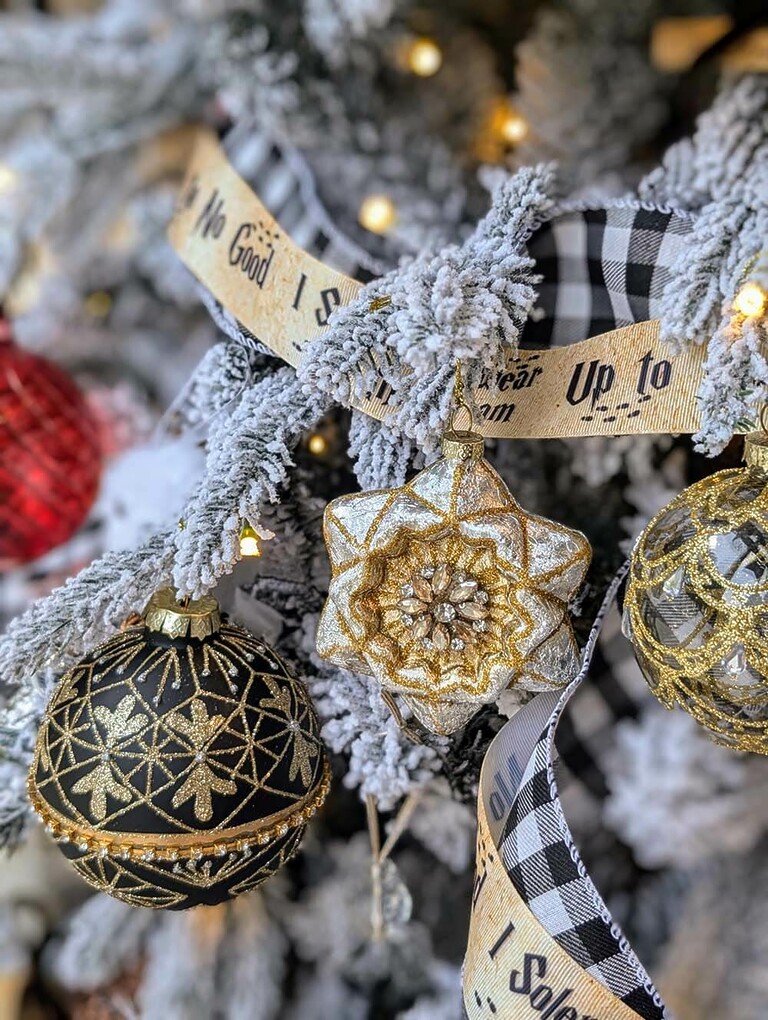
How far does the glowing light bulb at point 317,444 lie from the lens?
0.51 metres

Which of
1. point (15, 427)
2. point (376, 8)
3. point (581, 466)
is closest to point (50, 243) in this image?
point (15, 427)

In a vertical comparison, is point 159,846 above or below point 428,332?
below

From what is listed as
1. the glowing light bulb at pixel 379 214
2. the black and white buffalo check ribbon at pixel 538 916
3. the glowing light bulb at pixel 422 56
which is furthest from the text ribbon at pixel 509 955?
the glowing light bulb at pixel 422 56

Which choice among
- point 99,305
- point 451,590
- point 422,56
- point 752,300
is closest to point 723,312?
point 752,300

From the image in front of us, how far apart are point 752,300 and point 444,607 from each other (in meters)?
0.17

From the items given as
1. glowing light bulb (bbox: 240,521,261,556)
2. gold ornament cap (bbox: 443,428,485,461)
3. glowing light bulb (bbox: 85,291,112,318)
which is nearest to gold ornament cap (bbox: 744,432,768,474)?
gold ornament cap (bbox: 443,428,485,461)

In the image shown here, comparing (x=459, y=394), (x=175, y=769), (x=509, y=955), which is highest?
(x=459, y=394)

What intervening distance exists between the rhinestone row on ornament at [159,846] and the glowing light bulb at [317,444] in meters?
0.20

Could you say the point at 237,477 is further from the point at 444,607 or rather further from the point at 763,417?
the point at 763,417

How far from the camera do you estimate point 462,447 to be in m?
0.37

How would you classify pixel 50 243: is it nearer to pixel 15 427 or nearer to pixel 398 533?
pixel 15 427

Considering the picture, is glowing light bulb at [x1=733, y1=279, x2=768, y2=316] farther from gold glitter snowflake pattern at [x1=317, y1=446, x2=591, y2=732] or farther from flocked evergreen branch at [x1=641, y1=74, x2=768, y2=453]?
gold glitter snowflake pattern at [x1=317, y1=446, x2=591, y2=732]

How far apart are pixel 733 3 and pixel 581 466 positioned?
34 centimetres

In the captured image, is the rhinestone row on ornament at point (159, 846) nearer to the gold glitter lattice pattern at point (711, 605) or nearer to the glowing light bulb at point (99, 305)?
the gold glitter lattice pattern at point (711, 605)
